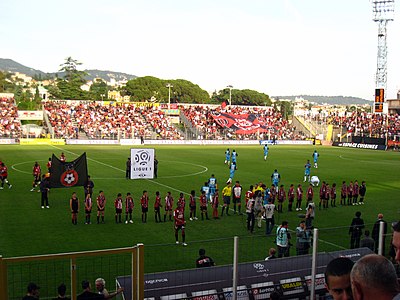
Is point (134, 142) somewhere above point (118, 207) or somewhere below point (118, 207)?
above

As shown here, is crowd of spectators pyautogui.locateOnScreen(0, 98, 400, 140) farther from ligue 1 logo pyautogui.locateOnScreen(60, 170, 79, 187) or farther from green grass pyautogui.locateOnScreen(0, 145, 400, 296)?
ligue 1 logo pyautogui.locateOnScreen(60, 170, 79, 187)

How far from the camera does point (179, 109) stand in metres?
85.0

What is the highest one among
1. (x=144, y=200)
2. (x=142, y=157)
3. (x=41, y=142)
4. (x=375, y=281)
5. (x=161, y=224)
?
Result: (x=375, y=281)

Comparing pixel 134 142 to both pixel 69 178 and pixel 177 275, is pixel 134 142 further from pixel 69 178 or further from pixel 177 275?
pixel 177 275

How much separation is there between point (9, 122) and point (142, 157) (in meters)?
48.0

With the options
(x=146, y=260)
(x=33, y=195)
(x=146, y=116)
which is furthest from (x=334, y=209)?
(x=146, y=116)

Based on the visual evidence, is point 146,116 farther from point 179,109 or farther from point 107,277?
point 107,277

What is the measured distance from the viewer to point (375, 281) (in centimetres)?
236

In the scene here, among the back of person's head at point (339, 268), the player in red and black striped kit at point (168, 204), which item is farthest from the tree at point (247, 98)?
the back of person's head at point (339, 268)

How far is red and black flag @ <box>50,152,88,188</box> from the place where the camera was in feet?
65.6

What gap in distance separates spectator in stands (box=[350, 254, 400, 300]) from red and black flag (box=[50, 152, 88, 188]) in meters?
18.6

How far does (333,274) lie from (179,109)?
82613 millimetres

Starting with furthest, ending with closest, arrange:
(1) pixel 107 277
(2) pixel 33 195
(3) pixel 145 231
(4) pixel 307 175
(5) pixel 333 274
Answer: (4) pixel 307 175 → (2) pixel 33 195 → (3) pixel 145 231 → (1) pixel 107 277 → (5) pixel 333 274

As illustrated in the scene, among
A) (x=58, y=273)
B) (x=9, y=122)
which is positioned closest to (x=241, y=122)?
(x=9, y=122)
